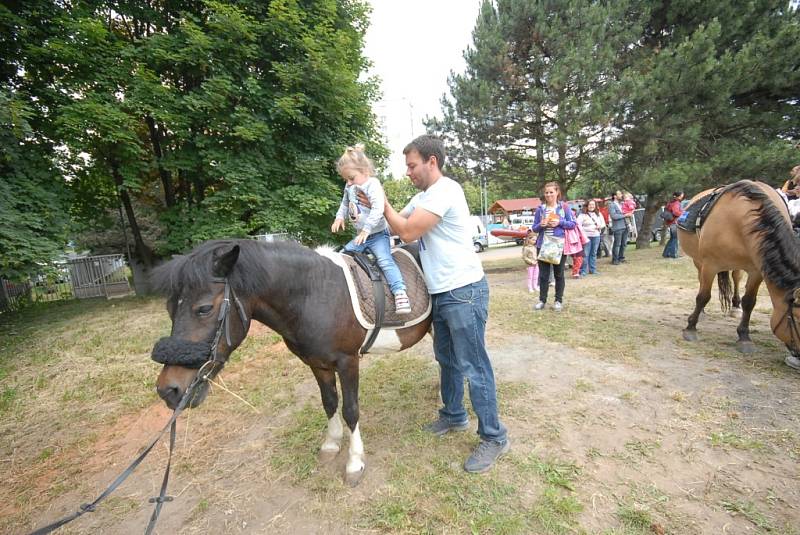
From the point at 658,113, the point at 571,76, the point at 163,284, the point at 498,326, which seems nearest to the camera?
the point at 163,284

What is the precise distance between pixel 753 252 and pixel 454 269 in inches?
147

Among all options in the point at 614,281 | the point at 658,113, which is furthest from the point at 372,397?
the point at 658,113

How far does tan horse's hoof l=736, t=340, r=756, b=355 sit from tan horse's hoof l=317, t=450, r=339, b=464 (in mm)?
4728

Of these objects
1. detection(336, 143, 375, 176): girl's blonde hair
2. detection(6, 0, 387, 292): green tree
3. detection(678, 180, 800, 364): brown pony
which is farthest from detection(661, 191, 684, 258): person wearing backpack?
detection(336, 143, 375, 176): girl's blonde hair

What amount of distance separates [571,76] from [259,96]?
874 cm

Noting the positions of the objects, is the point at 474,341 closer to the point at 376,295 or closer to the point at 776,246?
the point at 376,295

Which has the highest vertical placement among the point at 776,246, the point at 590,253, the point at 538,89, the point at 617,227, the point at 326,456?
the point at 538,89

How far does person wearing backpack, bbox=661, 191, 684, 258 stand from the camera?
9953 mm

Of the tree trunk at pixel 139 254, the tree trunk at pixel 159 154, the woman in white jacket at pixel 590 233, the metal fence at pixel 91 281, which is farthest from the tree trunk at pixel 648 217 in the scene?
the metal fence at pixel 91 281

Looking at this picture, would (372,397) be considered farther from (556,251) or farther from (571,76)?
(571,76)

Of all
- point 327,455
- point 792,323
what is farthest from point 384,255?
point 792,323

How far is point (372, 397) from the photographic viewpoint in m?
3.54

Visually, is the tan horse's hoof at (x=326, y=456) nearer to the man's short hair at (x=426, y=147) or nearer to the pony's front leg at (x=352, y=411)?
the pony's front leg at (x=352, y=411)

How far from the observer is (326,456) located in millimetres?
2629
